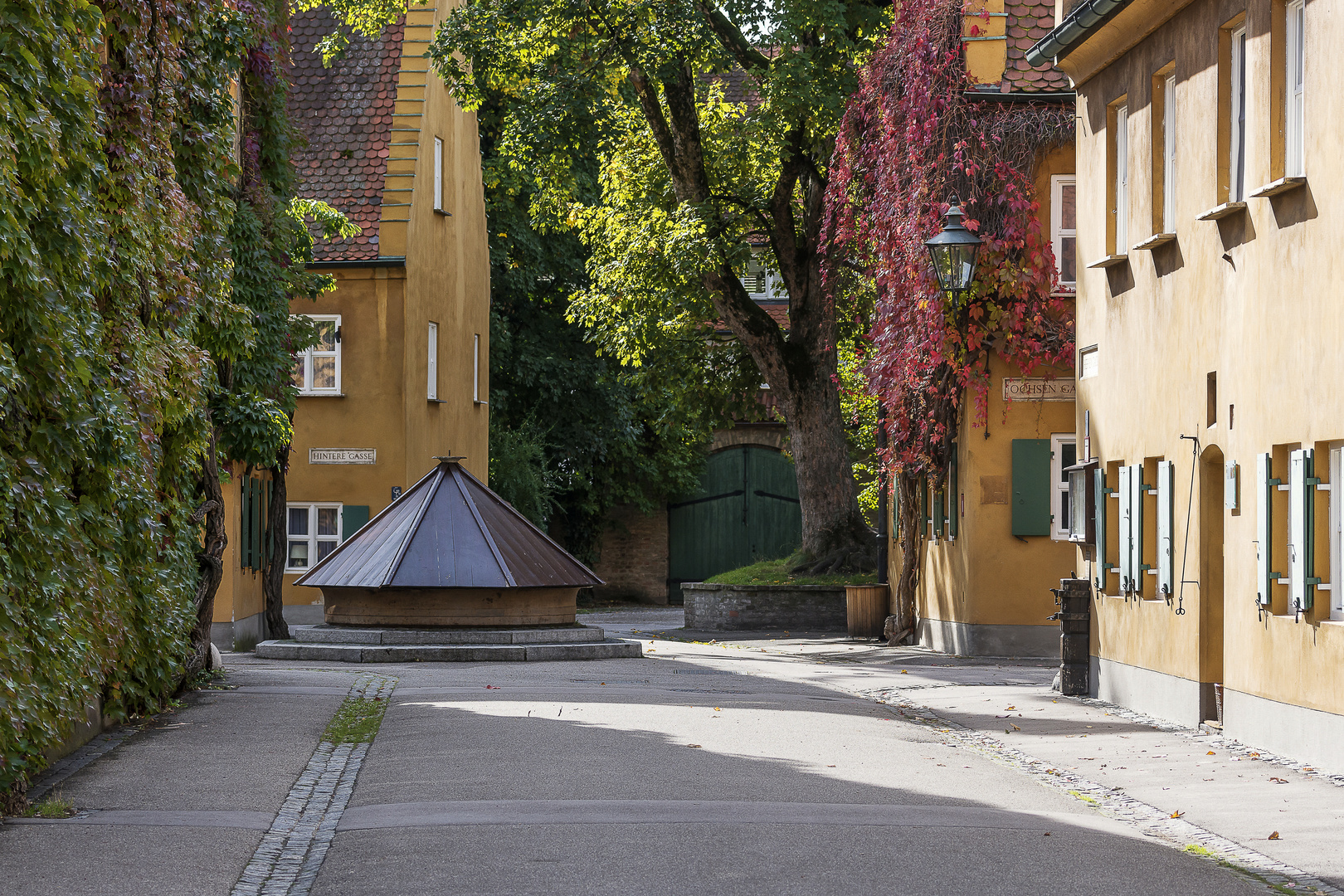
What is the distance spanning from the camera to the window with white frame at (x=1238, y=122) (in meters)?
12.5

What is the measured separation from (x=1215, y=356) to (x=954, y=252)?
203 inches

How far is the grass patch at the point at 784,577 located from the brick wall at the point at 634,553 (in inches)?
489

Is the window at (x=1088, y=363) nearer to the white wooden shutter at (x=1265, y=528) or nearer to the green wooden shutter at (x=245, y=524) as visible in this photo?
the white wooden shutter at (x=1265, y=528)

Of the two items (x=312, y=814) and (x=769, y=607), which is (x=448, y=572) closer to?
(x=769, y=607)

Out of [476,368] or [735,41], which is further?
[476,368]

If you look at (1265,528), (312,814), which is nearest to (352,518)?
(1265,528)

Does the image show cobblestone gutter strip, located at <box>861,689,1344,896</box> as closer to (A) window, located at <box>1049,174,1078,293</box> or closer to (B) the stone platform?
(B) the stone platform

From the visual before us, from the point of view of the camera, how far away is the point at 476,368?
115ft

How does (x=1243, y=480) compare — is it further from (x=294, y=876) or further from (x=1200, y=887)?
(x=294, y=876)

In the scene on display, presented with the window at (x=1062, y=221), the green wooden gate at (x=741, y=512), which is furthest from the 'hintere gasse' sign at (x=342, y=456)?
the green wooden gate at (x=741, y=512)

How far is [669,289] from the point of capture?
89.6 ft

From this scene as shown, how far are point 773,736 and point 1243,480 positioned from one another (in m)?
3.81

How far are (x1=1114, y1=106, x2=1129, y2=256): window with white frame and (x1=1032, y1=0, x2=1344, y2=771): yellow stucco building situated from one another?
0.03m

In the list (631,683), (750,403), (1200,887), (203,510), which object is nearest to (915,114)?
(631,683)
